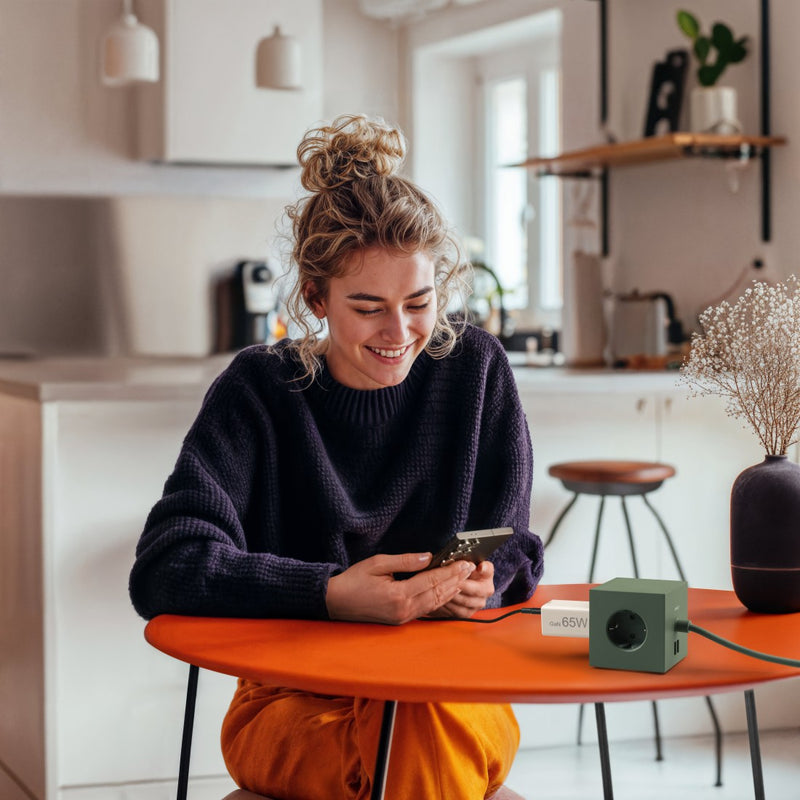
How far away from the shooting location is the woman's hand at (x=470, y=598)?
1.47m

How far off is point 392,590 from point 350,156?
0.58 m

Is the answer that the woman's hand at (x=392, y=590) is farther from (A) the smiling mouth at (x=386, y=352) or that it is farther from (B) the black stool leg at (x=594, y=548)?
(B) the black stool leg at (x=594, y=548)

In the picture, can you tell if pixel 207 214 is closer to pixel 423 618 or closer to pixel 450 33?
pixel 450 33

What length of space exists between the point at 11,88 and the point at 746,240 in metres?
2.91

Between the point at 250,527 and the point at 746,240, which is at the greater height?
the point at 746,240

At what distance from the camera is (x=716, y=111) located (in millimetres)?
3588

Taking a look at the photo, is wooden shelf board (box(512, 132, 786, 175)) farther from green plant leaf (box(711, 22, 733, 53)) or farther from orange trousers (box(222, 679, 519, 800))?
orange trousers (box(222, 679, 519, 800))

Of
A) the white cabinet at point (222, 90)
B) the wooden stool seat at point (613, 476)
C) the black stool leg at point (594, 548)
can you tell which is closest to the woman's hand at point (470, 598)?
the wooden stool seat at point (613, 476)

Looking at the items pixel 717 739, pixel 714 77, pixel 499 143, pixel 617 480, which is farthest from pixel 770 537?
pixel 499 143

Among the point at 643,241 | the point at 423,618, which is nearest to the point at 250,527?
the point at 423,618

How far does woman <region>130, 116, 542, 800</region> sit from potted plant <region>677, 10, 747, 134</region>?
208 cm

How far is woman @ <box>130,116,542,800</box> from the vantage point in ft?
4.69

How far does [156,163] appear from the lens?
5117 mm

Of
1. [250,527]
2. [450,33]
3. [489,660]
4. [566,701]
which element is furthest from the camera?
[450,33]
